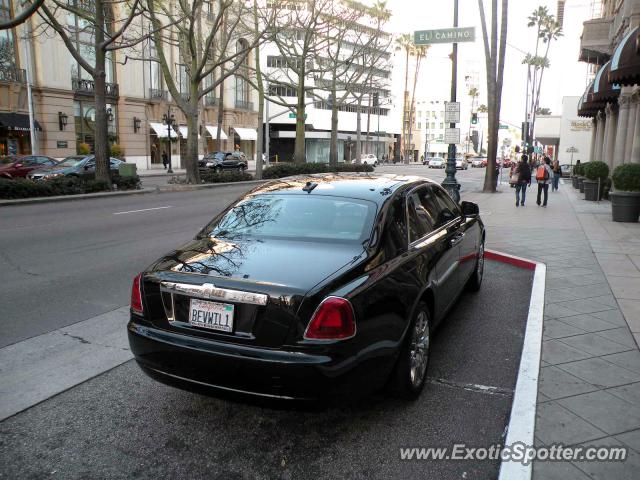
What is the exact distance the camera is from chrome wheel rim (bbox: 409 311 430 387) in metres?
3.98

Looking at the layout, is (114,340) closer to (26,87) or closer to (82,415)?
(82,415)

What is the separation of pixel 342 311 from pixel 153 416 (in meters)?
→ 1.62

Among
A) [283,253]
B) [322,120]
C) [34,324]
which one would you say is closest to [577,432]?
[283,253]

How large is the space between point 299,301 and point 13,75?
38.4m

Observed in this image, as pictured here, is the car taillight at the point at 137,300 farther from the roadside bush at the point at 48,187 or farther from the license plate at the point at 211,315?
the roadside bush at the point at 48,187

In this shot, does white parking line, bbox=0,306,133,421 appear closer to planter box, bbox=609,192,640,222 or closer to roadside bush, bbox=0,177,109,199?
planter box, bbox=609,192,640,222

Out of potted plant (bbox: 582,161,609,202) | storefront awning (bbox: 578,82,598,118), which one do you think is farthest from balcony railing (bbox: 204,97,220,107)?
potted plant (bbox: 582,161,609,202)

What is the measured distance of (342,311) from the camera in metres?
3.21

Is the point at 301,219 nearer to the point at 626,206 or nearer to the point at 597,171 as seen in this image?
the point at 626,206

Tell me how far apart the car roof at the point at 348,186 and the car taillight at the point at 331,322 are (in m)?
1.36

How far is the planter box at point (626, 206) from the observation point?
13.1 meters

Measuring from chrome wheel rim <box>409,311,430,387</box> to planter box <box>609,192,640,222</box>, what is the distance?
11.1 metres

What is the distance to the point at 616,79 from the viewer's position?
13.0 m

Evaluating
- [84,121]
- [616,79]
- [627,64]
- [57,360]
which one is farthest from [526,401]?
[84,121]
